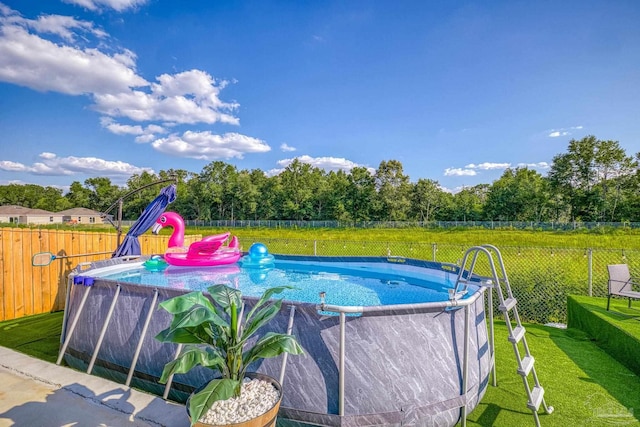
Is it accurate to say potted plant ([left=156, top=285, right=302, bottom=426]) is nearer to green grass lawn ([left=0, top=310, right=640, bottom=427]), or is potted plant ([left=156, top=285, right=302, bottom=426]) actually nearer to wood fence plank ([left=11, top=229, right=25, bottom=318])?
green grass lawn ([left=0, top=310, right=640, bottom=427])

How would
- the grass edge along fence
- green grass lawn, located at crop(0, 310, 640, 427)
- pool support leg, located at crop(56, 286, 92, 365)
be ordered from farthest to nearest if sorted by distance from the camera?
the grass edge along fence, pool support leg, located at crop(56, 286, 92, 365), green grass lawn, located at crop(0, 310, 640, 427)

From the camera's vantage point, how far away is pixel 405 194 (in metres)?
39.9

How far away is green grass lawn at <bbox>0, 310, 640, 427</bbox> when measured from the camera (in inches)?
106

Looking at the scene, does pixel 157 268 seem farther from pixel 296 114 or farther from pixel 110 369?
pixel 296 114

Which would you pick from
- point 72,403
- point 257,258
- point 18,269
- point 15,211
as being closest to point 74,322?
point 72,403

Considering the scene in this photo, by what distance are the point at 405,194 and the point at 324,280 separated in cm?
3522

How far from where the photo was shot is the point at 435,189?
41.7 metres

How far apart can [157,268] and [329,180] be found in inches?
1548

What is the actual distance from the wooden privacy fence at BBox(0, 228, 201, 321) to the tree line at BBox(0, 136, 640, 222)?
25.8 m

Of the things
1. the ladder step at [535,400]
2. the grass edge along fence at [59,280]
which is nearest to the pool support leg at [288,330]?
the ladder step at [535,400]

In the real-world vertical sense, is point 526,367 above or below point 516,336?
below

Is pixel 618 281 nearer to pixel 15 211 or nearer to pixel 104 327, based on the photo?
pixel 104 327

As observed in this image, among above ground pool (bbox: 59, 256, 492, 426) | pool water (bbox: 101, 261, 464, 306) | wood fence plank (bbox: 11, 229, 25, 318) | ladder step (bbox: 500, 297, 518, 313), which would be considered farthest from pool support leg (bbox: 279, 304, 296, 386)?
wood fence plank (bbox: 11, 229, 25, 318)

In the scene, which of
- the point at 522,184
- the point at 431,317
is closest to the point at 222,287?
the point at 431,317
